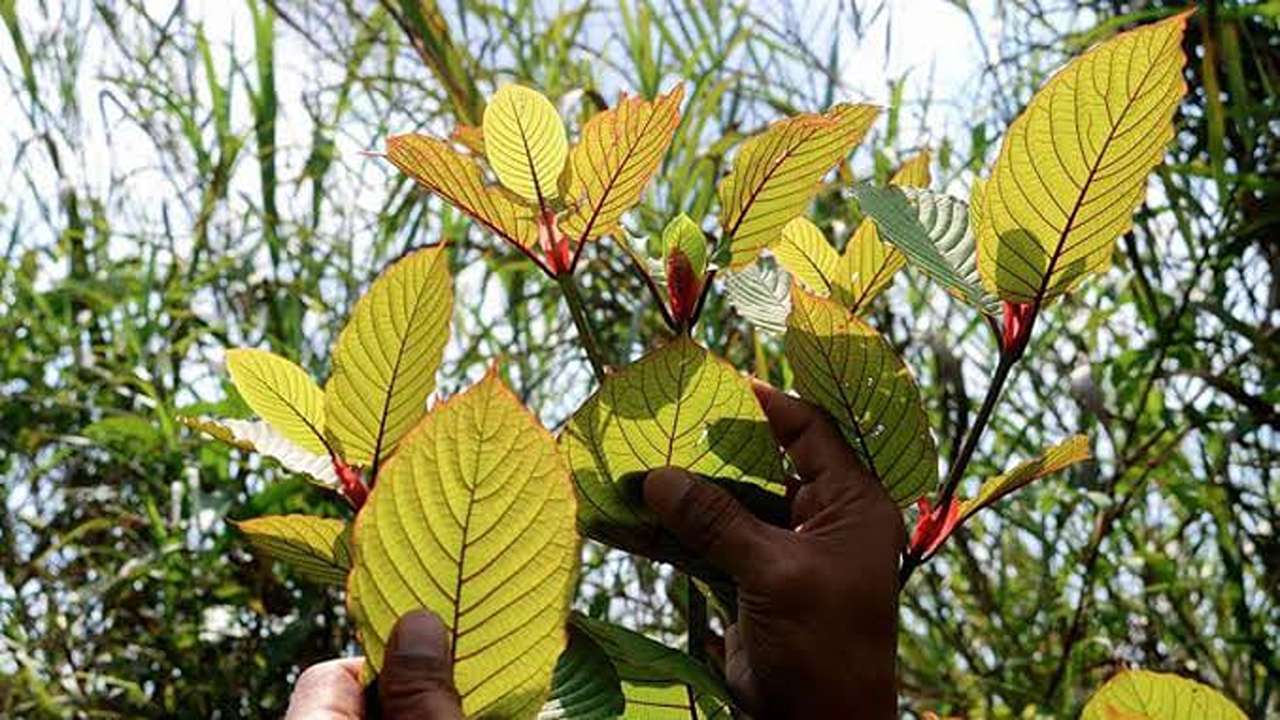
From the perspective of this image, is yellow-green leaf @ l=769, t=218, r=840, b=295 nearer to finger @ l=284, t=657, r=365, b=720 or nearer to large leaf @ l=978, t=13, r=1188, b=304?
large leaf @ l=978, t=13, r=1188, b=304

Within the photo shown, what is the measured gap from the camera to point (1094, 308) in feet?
4.62

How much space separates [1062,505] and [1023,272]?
1.04 meters

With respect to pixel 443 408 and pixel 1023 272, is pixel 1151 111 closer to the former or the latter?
pixel 1023 272

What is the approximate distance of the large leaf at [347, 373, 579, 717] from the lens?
223 millimetres

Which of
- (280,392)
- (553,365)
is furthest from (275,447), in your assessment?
(553,365)

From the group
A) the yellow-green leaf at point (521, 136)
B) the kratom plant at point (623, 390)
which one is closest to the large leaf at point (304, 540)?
the kratom plant at point (623, 390)

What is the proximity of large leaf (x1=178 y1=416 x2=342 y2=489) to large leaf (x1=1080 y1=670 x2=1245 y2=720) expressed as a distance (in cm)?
19

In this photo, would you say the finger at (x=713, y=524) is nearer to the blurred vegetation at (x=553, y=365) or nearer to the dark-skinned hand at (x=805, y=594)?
the dark-skinned hand at (x=805, y=594)

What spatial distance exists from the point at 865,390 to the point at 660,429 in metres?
0.05

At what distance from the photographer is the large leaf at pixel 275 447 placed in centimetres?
35

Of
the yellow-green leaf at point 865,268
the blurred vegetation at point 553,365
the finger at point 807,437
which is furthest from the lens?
the blurred vegetation at point 553,365

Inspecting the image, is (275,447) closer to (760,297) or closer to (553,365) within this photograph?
(760,297)

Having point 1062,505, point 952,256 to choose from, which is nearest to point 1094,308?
point 1062,505

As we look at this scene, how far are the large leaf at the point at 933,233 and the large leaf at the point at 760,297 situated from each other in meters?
0.04
